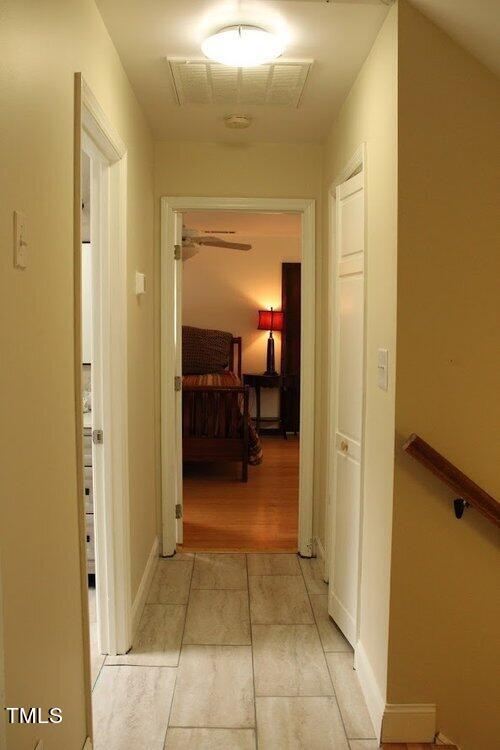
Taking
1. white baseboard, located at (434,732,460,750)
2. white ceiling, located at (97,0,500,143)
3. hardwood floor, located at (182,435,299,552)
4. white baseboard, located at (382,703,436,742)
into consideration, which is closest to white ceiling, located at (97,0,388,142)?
white ceiling, located at (97,0,500,143)

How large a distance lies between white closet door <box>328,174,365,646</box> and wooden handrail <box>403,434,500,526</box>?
1.98ft

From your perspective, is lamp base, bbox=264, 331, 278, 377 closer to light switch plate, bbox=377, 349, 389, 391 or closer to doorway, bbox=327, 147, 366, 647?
doorway, bbox=327, 147, 366, 647

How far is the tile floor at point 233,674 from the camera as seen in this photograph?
219 centimetres

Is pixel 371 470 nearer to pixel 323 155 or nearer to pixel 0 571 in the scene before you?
pixel 0 571

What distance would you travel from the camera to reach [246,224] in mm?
7016

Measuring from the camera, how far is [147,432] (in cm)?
345

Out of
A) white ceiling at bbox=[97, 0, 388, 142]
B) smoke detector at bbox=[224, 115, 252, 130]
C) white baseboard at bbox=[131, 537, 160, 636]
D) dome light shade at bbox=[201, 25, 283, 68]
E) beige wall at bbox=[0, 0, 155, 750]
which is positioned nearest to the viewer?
beige wall at bbox=[0, 0, 155, 750]

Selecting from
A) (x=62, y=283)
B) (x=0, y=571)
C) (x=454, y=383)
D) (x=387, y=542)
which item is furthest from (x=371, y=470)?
(x=0, y=571)

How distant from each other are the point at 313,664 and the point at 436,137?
204 centimetres

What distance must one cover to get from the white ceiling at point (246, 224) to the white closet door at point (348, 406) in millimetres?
3412

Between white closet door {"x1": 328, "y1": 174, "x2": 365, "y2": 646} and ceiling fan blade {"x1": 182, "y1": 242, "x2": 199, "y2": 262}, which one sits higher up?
ceiling fan blade {"x1": 182, "y1": 242, "x2": 199, "y2": 262}

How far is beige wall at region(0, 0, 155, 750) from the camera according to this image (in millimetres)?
1302

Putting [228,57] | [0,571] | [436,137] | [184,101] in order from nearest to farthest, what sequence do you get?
[0,571]
[436,137]
[228,57]
[184,101]

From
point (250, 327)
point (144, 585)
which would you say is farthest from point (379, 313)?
point (250, 327)
